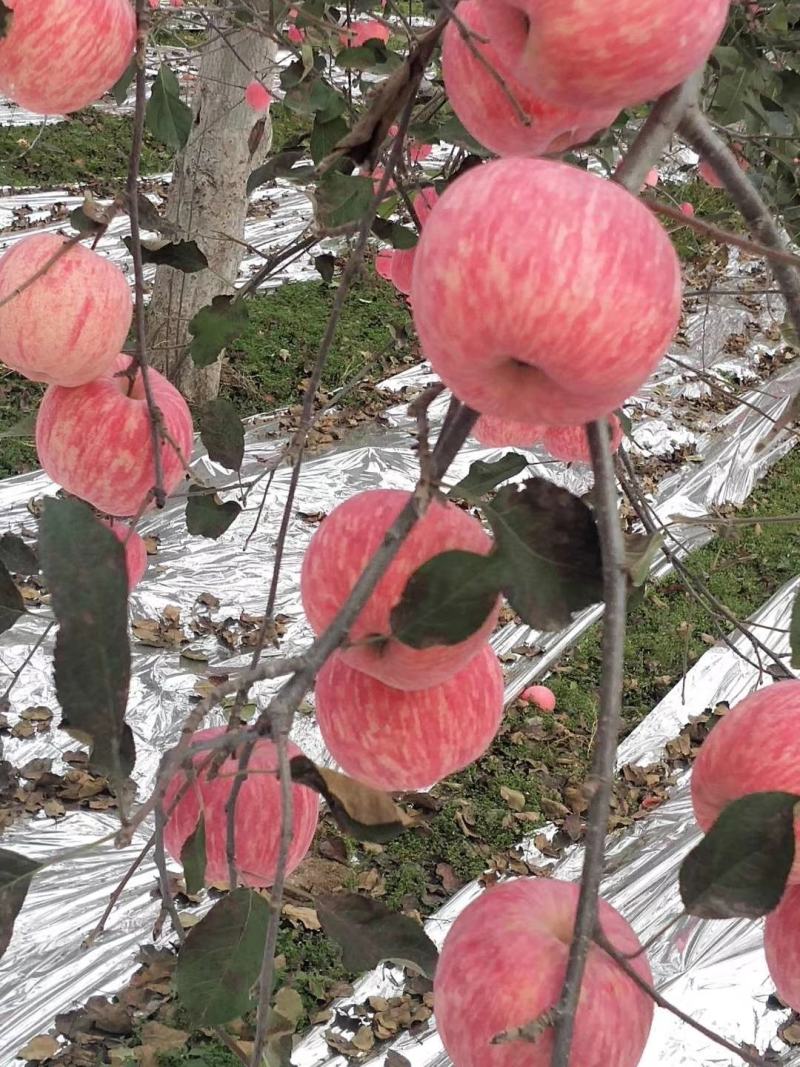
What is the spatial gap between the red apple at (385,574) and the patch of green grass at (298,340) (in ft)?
10.6

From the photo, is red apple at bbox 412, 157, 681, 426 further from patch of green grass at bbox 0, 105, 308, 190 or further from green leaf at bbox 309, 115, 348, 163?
patch of green grass at bbox 0, 105, 308, 190

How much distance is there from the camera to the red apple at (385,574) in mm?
550

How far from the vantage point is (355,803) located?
48cm

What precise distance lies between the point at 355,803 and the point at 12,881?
6.1 inches

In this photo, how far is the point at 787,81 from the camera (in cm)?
139

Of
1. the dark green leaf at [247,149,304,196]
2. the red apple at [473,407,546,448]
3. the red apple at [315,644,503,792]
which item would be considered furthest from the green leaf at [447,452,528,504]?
the dark green leaf at [247,149,304,196]

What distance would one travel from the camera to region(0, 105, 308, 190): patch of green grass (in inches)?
197

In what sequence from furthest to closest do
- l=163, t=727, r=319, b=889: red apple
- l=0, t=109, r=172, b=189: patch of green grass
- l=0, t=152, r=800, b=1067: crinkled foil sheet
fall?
1. l=0, t=109, r=172, b=189: patch of green grass
2. l=0, t=152, r=800, b=1067: crinkled foil sheet
3. l=163, t=727, r=319, b=889: red apple

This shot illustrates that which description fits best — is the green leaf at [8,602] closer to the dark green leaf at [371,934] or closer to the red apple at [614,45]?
the dark green leaf at [371,934]

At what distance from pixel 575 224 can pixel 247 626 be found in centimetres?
250

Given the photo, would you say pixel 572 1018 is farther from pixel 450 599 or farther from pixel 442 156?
pixel 442 156

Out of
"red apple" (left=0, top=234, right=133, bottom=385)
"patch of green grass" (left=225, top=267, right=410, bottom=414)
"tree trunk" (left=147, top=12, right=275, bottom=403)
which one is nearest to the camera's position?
"red apple" (left=0, top=234, right=133, bottom=385)

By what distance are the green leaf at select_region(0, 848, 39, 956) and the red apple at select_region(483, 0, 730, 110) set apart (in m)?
0.42

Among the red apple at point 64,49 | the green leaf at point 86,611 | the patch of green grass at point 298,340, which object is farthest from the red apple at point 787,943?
the patch of green grass at point 298,340
